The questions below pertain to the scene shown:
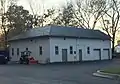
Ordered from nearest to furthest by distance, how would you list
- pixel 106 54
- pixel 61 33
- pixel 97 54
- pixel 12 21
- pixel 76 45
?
pixel 61 33 < pixel 76 45 < pixel 97 54 < pixel 106 54 < pixel 12 21

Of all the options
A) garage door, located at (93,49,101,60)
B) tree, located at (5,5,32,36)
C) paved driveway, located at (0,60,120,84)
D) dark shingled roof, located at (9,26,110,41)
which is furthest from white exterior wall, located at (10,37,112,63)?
paved driveway, located at (0,60,120,84)

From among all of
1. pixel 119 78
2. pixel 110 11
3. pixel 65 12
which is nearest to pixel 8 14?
pixel 65 12

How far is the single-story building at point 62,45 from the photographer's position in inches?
1714

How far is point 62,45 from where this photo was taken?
4488 cm

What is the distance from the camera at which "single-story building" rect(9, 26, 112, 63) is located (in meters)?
43.5

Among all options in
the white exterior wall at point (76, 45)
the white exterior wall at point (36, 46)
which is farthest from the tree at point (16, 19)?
the white exterior wall at point (76, 45)

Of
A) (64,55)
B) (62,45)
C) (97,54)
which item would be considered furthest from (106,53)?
(62,45)

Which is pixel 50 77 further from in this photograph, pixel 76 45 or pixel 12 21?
pixel 12 21

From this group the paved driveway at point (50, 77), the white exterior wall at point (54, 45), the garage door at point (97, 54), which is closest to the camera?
the paved driveway at point (50, 77)

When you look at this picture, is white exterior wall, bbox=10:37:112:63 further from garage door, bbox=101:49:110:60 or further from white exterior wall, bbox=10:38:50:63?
garage door, bbox=101:49:110:60

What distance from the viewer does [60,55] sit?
145 ft

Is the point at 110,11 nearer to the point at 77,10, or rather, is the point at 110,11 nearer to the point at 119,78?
the point at 77,10

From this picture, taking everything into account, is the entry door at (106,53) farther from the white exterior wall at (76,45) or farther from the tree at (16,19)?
the tree at (16,19)

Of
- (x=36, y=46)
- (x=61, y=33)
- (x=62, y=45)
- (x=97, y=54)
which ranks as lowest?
(x=97, y=54)
